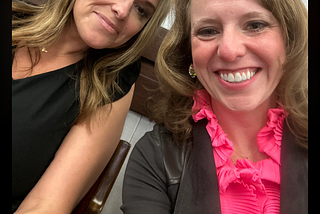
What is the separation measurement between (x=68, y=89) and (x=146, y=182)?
0.62 meters

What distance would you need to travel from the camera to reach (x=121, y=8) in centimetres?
108

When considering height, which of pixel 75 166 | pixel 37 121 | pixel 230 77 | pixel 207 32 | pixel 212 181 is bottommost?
pixel 75 166

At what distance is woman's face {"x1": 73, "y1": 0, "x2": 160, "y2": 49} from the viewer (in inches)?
42.6

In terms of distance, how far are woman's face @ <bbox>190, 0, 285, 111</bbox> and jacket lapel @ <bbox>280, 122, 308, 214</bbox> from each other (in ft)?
0.67

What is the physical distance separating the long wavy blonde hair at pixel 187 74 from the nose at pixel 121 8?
0.21 metres

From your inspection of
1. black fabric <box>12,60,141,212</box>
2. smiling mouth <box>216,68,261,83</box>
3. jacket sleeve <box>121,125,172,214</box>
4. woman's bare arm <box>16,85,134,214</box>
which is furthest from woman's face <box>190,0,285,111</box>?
black fabric <box>12,60,141,212</box>

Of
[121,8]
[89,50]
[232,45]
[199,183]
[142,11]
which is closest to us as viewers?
[232,45]

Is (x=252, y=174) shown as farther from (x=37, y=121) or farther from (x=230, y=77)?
(x=37, y=121)

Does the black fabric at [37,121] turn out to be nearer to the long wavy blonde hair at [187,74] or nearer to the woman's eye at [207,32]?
the long wavy blonde hair at [187,74]

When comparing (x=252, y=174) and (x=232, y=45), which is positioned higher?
(x=232, y=45)

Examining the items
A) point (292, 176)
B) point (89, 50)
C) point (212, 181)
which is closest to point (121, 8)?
point (89, 50)

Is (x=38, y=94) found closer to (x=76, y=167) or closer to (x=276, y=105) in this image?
(x=76, y=167)

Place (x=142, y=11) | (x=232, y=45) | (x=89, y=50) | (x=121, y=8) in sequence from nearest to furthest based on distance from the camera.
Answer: (x=232, y=45)
(x=121, y=8)
(x=142, y=11)
(x=89, y=50)

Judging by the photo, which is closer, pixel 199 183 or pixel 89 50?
pixel 199 183
